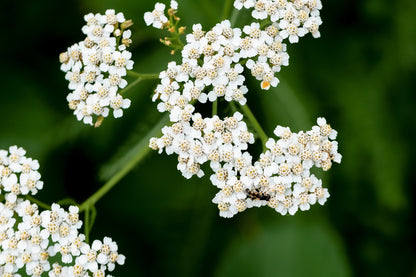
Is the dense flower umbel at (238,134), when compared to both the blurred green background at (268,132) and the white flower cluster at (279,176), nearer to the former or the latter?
the white flower cluster at (279,176)

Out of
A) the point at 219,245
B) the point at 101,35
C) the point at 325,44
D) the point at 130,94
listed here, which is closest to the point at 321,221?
the point at 219,245

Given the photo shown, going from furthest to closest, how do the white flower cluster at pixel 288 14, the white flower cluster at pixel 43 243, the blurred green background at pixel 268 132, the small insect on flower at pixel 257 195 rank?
1. the blurred green background at pixel 268 132
2. the white flower cluster at pixel 288 14
3. the white flower cluster at pixel 43 243
4. the small insect on flower at pixel 257 195

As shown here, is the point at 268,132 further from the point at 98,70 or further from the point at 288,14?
the point at 98,70

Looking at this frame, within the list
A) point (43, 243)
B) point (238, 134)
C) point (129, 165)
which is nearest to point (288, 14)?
point (238, 134)

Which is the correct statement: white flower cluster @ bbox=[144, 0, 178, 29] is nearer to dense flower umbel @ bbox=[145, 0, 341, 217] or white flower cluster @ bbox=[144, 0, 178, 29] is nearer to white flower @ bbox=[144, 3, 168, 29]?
white flower @ bbox=[144, 3, 168, 29]

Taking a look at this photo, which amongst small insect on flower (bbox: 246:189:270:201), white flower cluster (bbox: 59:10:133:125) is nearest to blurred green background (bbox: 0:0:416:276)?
white flower cluster (bbox: 59:10:133:125)

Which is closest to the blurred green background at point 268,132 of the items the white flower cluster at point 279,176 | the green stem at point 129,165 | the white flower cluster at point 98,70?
the green stem at point 129,165

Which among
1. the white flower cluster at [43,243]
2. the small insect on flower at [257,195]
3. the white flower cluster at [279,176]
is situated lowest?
the white flower cluster at [43,243]
